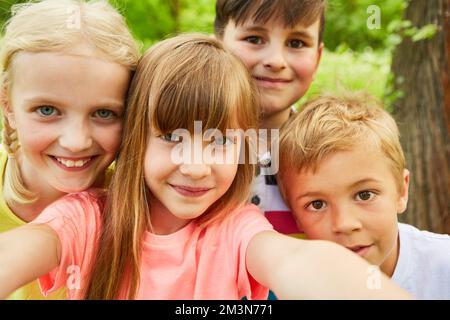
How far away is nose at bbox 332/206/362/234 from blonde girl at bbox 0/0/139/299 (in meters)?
0.83

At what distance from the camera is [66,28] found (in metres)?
2.10

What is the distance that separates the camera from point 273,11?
103 inches

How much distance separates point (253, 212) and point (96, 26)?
842 mm

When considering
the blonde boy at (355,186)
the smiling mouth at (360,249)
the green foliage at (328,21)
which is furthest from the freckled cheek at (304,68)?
the green foliage at (328,21)

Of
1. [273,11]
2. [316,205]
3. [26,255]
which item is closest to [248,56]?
[273,11]

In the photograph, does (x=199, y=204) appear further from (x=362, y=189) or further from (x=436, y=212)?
(x=436, y=212)

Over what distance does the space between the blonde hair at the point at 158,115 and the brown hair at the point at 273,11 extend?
561mm

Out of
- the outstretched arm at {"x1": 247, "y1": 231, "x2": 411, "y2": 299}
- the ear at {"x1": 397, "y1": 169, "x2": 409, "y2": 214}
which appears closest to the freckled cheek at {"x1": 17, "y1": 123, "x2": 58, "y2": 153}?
the outstretched arm at {"x1": 247, "y1": 231, "x2": 411, "y2": 299}

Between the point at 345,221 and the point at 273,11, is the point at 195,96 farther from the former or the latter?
the point at 273,11

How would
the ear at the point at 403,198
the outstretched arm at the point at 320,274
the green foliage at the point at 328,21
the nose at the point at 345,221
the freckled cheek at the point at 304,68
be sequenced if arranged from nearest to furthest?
the outstretched arm at the point at 320,274
the nose at the point at 345,221
the ear at the point at 403,198
the freckled cheek at the point at 304,68
the green foliage at the point at 328,21

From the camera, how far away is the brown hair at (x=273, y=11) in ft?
8.60

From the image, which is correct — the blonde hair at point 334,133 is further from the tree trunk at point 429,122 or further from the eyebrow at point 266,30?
the tree trunk at point 429,122

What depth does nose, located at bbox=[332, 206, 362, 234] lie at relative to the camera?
2217mm
